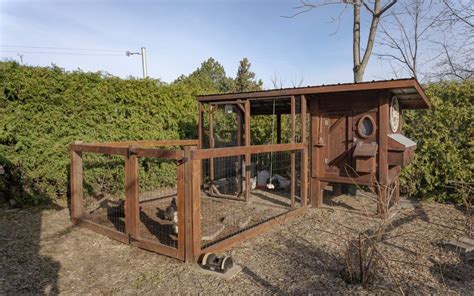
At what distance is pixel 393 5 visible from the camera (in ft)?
34.6

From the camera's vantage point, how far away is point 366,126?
5.18 m

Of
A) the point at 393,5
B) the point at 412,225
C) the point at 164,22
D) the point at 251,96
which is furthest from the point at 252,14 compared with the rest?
the point at 412,225

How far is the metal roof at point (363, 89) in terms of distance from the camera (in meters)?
4.61

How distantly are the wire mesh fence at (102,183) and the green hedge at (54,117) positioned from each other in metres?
0.37

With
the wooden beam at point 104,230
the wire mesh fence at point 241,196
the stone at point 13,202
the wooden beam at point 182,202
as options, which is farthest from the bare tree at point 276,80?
the wooden beam at point 182,202

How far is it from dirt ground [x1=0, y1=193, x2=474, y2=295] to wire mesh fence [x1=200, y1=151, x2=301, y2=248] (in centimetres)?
51

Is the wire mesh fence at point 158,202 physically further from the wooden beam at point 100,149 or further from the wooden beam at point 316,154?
the wooden beam at point 316,154

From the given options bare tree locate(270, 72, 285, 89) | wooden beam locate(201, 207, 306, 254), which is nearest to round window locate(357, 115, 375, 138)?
wooden beam locate(201, 207, 306, 254)

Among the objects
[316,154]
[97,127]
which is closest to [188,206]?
[316,154]

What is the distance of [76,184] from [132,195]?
1.41m

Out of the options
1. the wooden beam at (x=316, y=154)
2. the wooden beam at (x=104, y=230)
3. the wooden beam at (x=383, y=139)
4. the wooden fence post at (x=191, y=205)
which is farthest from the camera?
the wooden beam at (x=316, y=154)

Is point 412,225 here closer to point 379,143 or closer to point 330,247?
point 379,143

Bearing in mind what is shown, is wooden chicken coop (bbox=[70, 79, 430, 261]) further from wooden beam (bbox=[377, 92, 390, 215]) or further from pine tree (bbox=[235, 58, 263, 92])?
pine tree (bbox=[235, 58, 263, 92])

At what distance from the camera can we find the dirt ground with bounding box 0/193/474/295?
2795 millimetres
